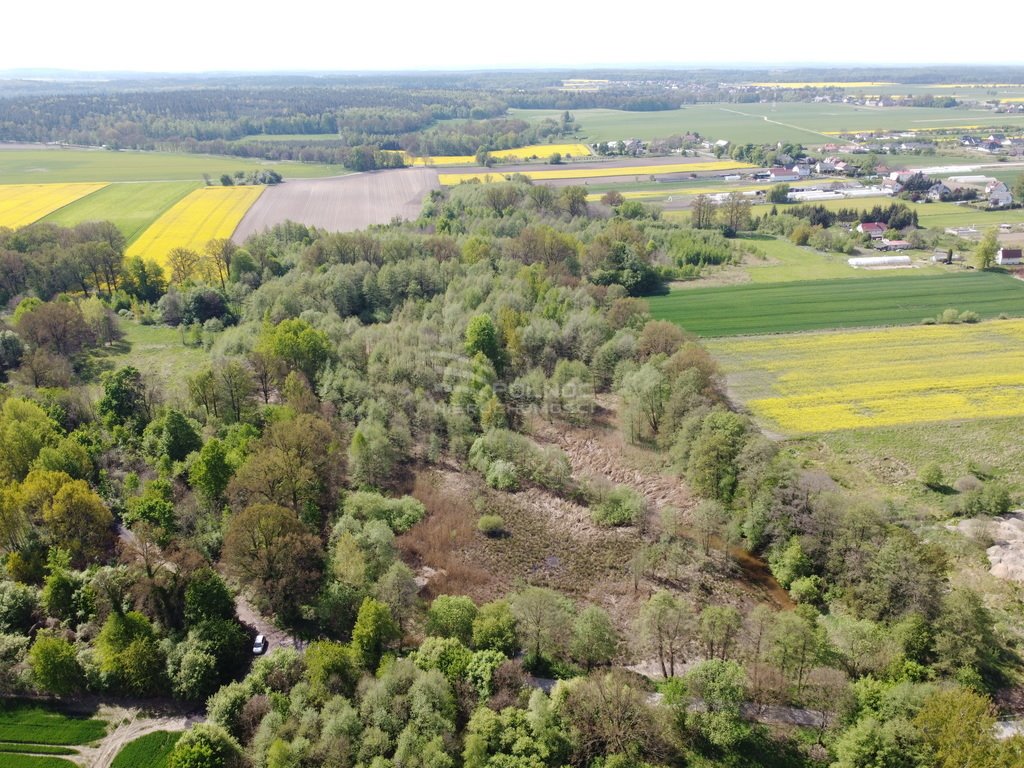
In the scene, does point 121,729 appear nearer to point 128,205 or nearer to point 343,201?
point 343,201

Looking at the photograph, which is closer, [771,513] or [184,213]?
[771,513]

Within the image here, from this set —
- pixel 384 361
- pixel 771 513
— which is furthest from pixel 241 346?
pixel 771 513

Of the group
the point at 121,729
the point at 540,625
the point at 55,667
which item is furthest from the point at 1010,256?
the point at 55,667

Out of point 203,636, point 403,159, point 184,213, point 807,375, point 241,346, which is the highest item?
point 403,159

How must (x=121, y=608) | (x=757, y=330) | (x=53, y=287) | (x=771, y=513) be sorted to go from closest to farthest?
1. (x=121, y=608)
2. (x=771, y=513)
3. (x=757, y=330)
4. (x=53, y=287)

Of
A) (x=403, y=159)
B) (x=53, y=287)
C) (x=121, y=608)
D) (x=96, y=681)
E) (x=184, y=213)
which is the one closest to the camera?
(x=96, y=681)

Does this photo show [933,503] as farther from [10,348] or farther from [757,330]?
[10,348]
